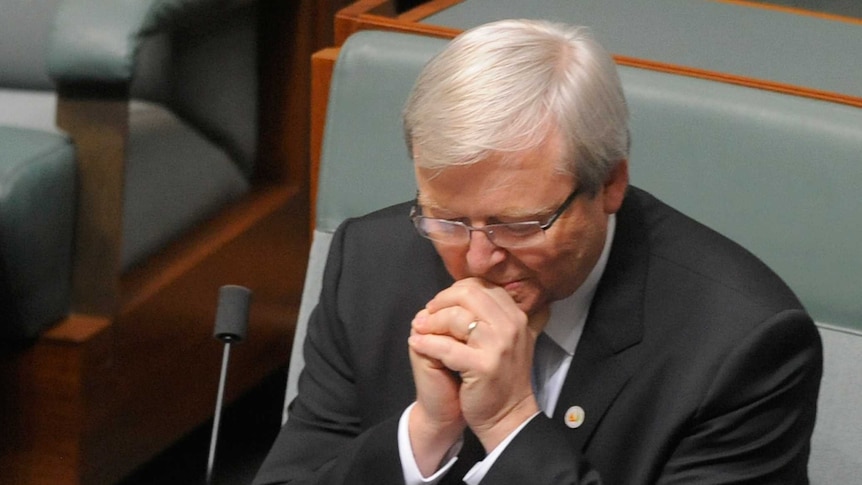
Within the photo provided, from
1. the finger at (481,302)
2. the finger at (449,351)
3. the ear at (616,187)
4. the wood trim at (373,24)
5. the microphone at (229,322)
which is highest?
the wood trim at (373,24)

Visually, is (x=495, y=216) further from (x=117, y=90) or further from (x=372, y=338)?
(x=117, y=90)

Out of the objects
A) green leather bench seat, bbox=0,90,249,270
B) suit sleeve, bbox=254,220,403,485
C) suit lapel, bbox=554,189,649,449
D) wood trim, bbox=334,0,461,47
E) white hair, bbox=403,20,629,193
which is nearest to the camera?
white hair, bbox=403,20,629,193

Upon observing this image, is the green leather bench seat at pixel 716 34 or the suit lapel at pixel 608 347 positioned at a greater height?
the green leather bench seat at pixel 716 34

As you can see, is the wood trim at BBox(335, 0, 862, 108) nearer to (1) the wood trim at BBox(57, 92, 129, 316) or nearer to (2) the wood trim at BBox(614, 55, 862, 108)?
(2) the wood trim at BBox(614, 55, 862, 108)

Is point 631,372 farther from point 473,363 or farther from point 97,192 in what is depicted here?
point 97,192

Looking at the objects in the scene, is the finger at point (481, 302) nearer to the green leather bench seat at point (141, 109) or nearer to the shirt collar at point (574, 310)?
the shirt collar at point (574, 310)

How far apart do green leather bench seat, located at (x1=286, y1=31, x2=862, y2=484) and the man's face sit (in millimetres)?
244

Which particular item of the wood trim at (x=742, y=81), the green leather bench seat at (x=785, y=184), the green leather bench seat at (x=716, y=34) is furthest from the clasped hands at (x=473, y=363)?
the green leather bench seat at (x=716, y=34)

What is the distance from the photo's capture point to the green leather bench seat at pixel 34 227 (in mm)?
1687

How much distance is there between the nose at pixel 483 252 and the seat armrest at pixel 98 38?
30.6 inches

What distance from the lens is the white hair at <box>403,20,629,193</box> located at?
1.02m

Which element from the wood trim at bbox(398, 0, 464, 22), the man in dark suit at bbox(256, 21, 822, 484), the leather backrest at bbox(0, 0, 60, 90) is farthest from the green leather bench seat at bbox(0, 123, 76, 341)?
the man in dark suit at bbox(256, 21, 822, 484)

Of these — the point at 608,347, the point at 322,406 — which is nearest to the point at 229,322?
the point at 322,406

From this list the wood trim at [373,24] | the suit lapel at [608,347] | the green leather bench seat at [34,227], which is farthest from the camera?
the green leather bench seat at [34,227]
